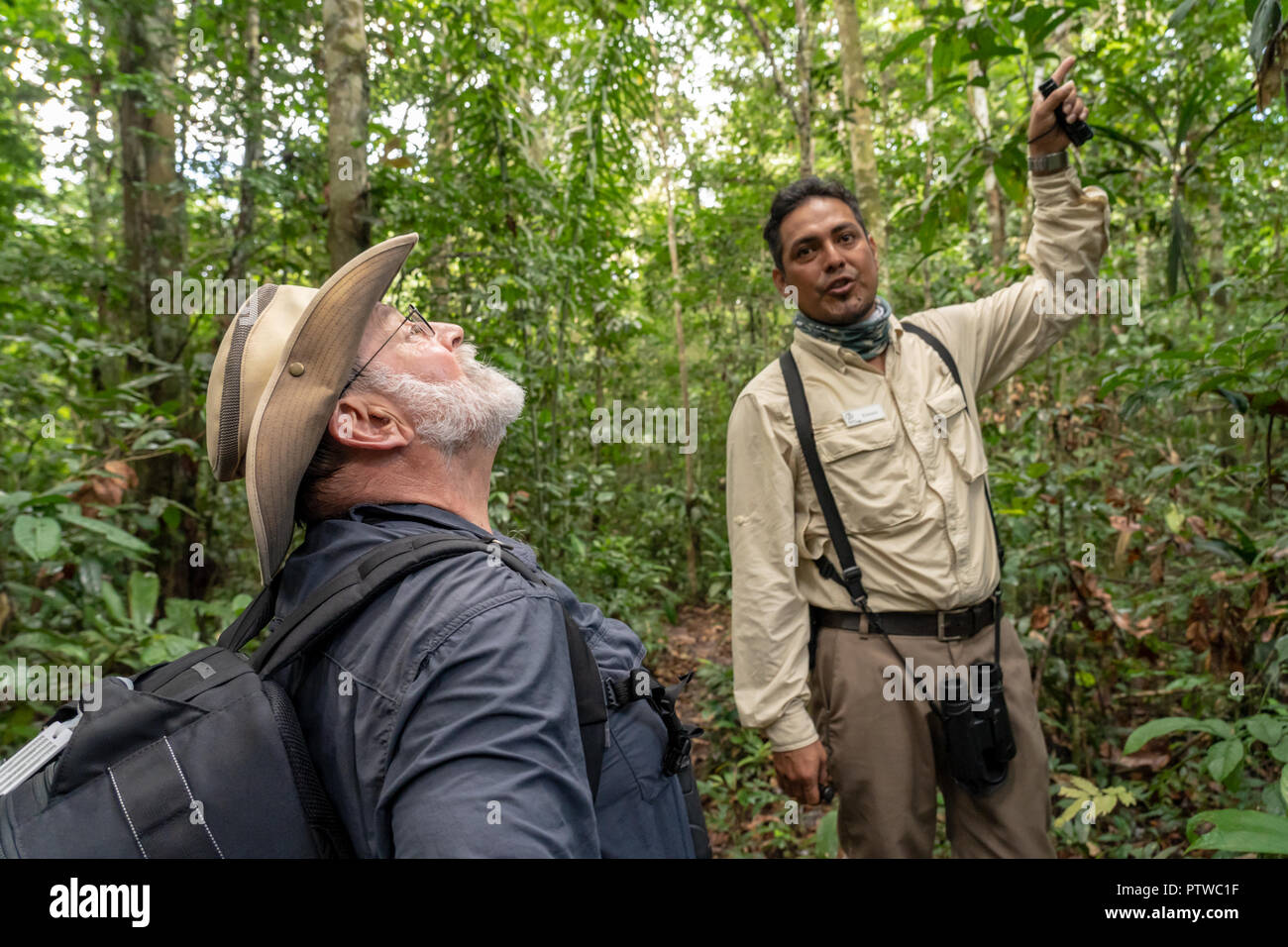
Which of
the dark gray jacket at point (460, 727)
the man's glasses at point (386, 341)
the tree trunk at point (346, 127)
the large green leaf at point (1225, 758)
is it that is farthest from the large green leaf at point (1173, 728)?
the tree trunk at point (346, 127)

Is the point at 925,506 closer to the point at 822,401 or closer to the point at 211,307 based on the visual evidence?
the point at 822,401

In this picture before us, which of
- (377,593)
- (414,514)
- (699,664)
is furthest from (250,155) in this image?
(377,593)

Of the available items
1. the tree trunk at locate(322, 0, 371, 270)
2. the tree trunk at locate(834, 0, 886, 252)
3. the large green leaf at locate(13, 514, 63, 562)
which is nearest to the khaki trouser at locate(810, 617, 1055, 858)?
the large green leaf at locate(13, 514, 63, 562)

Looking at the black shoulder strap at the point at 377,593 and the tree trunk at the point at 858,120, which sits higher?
the tree trunk at the point at 858,120

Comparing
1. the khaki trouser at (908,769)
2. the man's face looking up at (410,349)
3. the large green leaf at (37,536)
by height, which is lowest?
the khaki trouser at (908,769)

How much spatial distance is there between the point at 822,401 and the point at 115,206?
6116 millimetres

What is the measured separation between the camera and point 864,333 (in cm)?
240

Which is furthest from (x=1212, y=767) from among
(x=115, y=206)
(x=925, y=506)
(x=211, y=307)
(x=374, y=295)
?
(x=115, y=206)

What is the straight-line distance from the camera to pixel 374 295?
1.39 metres

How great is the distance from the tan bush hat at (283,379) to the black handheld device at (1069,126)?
185 cm

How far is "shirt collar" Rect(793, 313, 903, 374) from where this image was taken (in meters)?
2.41

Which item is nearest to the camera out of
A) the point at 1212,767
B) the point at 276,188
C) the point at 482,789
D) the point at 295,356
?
the point at 482,789

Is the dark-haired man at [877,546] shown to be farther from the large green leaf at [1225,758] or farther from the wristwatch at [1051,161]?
the large green leaf at [1225,758]

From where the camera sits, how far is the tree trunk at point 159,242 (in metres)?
4.69
